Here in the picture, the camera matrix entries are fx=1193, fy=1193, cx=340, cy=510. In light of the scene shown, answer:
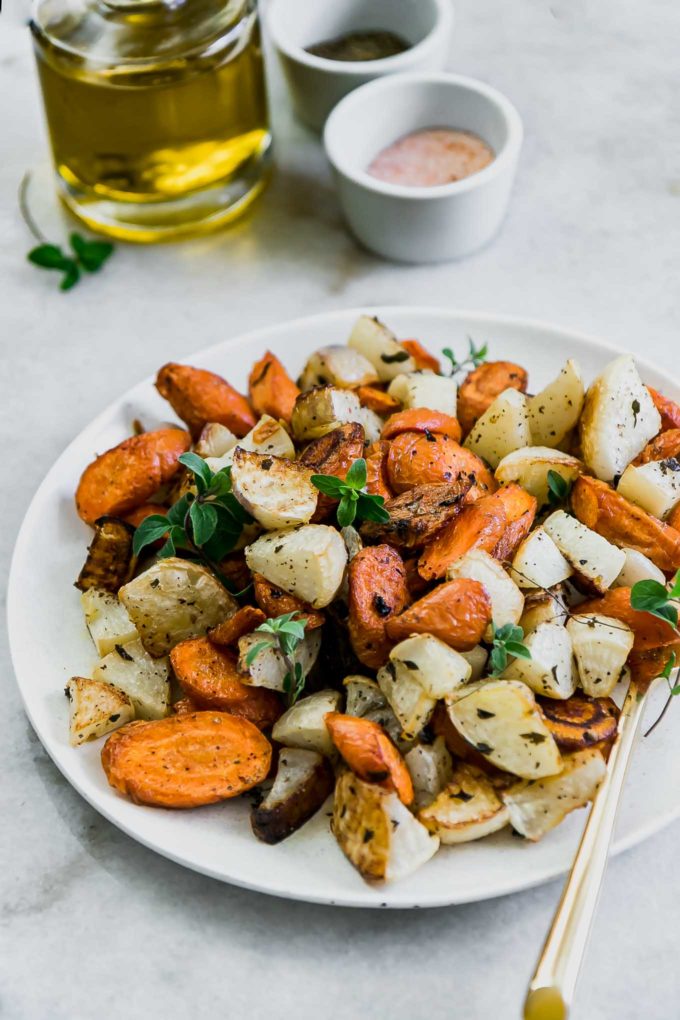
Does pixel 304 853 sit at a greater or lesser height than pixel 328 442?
lesser

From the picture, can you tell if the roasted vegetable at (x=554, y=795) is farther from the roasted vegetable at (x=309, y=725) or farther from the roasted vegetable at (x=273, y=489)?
the roasted vegetable at (x=273, y=489)

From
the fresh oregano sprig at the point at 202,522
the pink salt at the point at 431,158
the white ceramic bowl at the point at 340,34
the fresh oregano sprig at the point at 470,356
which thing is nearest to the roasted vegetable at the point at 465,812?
the fresh oregano sprig at the point at 202,522

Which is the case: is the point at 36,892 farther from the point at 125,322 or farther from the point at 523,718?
the point at 125,322

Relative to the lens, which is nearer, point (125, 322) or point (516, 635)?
point (516, 635)

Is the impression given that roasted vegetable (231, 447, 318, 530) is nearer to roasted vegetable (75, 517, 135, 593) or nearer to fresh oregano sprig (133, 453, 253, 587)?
fresh oregano sprig (133, 453, 253, 587)

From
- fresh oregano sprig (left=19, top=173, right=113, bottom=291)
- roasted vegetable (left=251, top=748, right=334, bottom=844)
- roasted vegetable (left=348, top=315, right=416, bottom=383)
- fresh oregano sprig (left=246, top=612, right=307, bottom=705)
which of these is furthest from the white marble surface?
roasted vegetable (left=348, top=315, right=416, bottom=383)

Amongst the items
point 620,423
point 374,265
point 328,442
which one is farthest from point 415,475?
point 374,265
